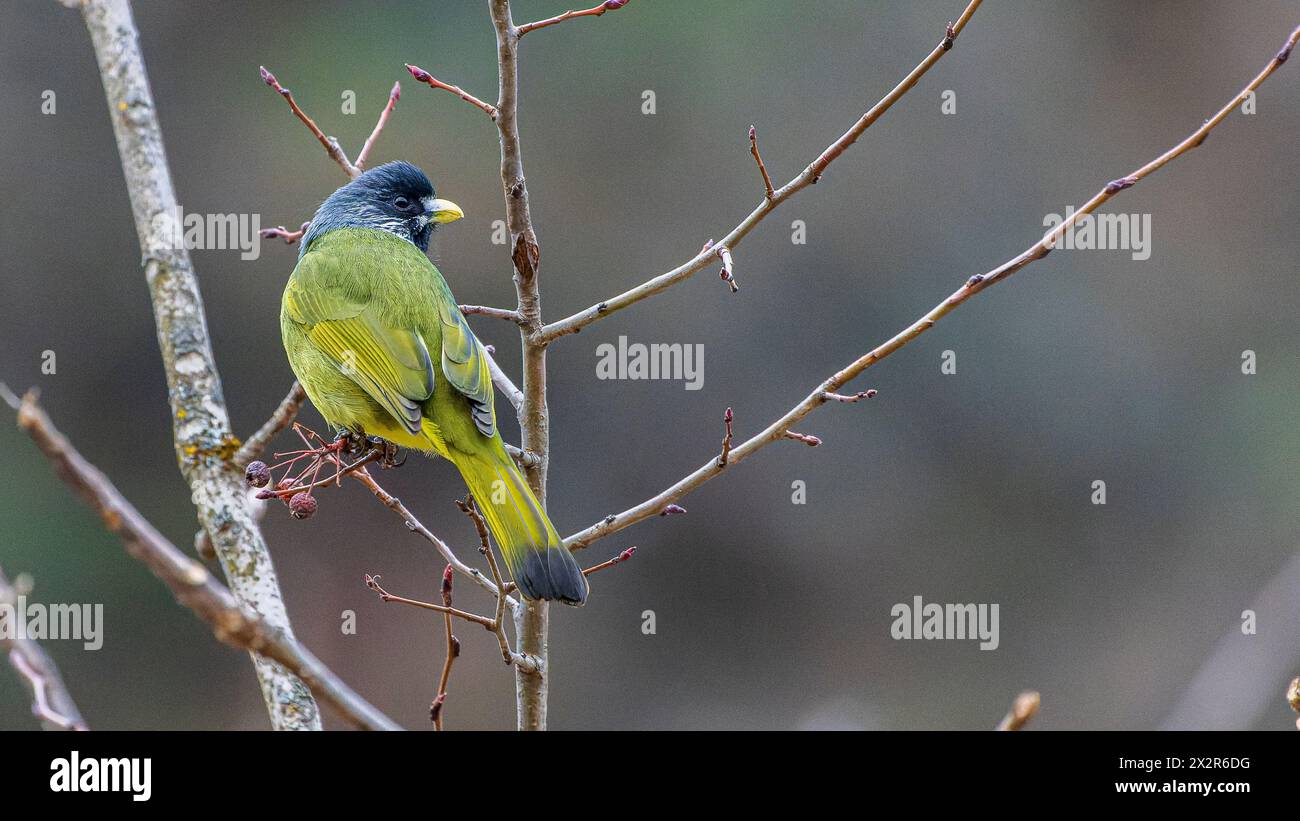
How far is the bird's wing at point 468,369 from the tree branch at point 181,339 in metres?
0.82

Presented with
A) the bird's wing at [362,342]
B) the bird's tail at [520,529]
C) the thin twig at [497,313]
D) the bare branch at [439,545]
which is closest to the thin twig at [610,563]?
the bird's tail at [520,529]

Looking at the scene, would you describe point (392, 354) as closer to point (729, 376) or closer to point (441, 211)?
point (441, 211)

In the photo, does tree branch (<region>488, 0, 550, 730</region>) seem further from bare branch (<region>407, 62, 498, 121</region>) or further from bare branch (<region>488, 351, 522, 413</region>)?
bare branch (<region>488, 351, 522, 413</region>)

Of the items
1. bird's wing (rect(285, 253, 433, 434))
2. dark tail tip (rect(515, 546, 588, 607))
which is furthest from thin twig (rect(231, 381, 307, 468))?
dark tail tip (rect(515, 546, 588, 607))

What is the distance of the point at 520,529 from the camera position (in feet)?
9.66

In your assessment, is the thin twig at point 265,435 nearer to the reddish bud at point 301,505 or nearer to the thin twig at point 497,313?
the reddish bud at point 301,505

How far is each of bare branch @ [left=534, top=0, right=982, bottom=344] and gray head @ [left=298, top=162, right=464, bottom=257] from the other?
1.84m

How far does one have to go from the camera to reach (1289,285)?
10586 millimetres

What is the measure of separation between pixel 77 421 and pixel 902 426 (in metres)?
6.48

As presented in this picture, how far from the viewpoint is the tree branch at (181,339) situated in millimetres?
2510

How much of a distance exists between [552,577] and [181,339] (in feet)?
3.40

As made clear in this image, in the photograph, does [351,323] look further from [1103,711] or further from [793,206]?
[1103,711]

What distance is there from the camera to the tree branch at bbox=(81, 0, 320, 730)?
251cm

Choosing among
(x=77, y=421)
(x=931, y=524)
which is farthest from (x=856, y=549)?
(x=77, y=421)
